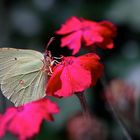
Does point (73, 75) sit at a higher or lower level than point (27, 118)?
higher

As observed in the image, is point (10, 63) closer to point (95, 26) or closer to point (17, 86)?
point (17, 86)

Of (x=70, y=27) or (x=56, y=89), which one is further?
(x=70, y=27)

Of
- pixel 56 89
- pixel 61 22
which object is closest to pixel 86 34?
pixel 56 89

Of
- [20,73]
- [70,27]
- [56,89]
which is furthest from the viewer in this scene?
[70,27]

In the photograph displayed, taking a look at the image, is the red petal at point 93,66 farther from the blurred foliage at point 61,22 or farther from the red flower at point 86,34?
the blurred foliage at point 61,22

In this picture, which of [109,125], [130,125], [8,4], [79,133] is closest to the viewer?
[79,133]

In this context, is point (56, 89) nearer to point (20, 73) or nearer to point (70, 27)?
point (20, 73)

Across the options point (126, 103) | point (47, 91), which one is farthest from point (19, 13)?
point (47, 91)
